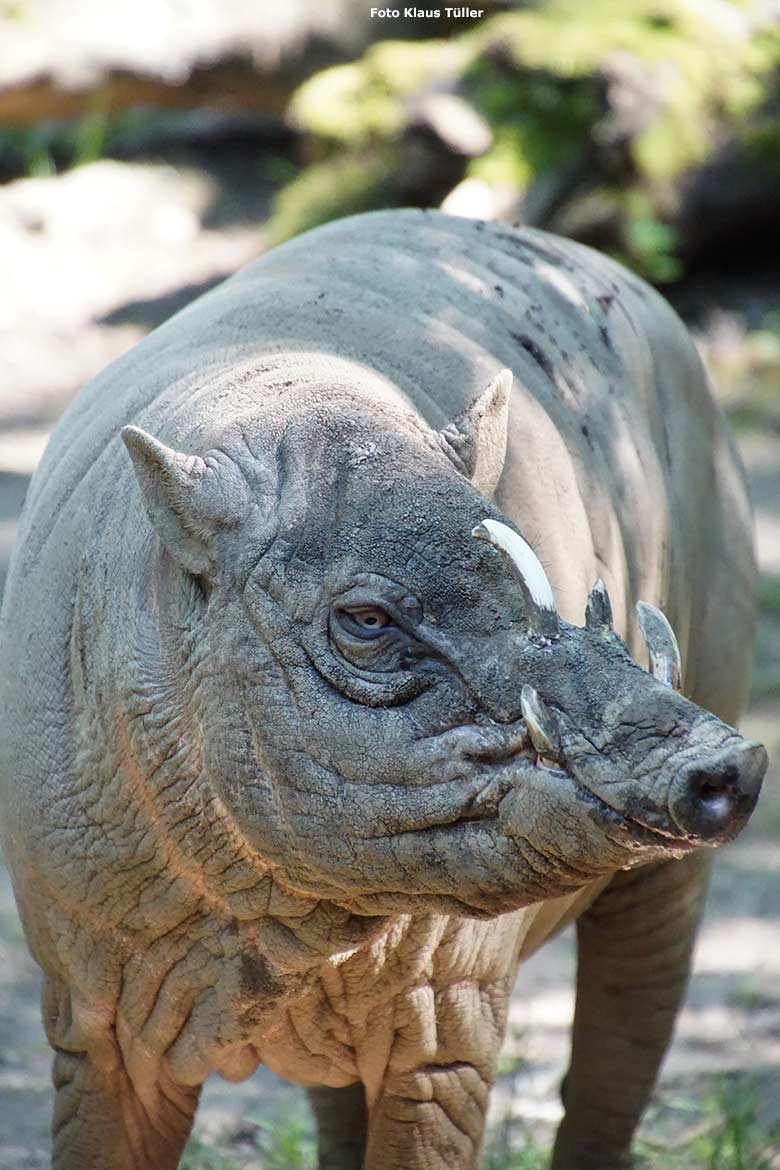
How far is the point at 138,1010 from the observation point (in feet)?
10.8

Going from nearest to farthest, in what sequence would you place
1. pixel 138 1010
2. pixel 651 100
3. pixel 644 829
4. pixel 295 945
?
pixel 644 829, pixel 295 945, pixel 138 1010, pixel 651 100

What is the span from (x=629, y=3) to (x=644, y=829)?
8.29 meters

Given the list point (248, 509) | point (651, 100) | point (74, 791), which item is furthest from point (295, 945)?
point (651, 100)

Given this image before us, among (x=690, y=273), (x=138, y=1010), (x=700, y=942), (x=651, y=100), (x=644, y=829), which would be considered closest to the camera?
(x=644, y=829)

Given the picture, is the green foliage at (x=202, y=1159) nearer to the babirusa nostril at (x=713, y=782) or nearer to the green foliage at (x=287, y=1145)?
the green foliage at (x=287, y=1145)

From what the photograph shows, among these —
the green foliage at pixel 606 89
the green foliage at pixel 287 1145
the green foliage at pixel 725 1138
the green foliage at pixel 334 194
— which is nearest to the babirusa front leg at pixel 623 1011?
the green foliage at pixel 725 1138

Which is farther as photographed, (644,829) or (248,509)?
(248,509)

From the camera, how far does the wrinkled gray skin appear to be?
8.52 ft

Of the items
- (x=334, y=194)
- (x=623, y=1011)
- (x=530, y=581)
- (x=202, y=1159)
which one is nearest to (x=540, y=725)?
(x=530, y=581)

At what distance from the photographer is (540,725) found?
2480mm

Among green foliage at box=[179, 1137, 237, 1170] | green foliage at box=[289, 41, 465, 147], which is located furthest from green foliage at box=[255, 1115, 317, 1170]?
green foliage at box=[289, 41, 465, 147]

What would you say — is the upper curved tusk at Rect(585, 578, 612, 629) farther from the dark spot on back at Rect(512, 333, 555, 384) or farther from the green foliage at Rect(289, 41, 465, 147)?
the green foliage at Rect(289, 41, 465, 147)

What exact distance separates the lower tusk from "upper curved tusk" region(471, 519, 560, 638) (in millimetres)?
107

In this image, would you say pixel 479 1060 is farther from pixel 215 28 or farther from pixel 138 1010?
pixel 215 28
